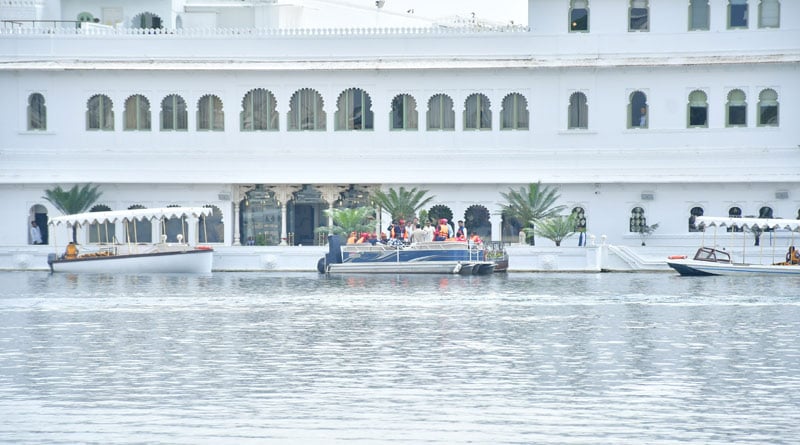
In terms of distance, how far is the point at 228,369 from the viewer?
78.4ft

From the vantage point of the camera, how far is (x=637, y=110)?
48.9m

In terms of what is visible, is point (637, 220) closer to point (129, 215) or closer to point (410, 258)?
point (410, 258)

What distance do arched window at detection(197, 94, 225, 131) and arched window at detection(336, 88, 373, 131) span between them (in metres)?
3.52

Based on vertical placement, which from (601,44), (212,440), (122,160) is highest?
(601,44)

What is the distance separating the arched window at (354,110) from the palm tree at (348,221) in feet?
10.4

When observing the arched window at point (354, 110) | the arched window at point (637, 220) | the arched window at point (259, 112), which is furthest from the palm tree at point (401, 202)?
the arched window at point (637, 220)

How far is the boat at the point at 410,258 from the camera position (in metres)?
44.3

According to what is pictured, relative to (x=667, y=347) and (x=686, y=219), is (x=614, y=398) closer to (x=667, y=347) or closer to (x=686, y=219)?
(x=667, y=347)

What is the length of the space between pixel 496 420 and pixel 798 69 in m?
31.2

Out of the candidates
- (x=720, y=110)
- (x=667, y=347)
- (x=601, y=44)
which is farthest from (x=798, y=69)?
(x=667, y=347)

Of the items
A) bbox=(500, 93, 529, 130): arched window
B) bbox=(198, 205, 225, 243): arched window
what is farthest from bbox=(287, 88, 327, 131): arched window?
bbox=(500, 93, 529, 130): arched window

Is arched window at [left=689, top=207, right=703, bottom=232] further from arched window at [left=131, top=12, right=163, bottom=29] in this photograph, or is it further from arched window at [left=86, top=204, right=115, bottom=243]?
arched window at [left=131, top=12, right=163, bottom=29]

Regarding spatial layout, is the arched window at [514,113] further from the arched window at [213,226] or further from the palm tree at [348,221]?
the arched window at [213,226]

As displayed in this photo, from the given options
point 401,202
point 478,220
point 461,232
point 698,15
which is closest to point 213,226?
point 401,202
